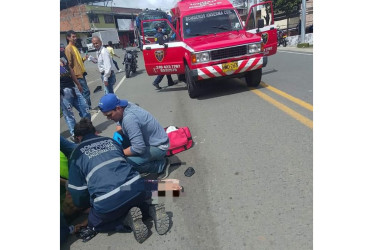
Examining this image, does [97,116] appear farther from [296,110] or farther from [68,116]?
[296,110]

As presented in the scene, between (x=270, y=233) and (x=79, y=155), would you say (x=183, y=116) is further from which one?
(x=270, y=233)

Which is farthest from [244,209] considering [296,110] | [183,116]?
[183,116]

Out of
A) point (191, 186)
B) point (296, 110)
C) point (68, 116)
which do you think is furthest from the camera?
point (68, 116)

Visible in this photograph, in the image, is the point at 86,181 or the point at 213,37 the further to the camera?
the point at 213,37

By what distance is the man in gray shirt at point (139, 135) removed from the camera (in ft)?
10.1

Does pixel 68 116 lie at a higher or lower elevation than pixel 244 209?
higher

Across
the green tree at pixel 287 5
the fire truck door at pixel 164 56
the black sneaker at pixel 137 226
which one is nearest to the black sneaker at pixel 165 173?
the black sneaker at pixel 137 226

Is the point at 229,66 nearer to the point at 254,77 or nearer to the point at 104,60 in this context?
the point at 254,77

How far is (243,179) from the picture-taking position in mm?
2928

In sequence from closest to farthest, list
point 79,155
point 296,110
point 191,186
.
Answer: point 79,155, point 191,186, point 296,110

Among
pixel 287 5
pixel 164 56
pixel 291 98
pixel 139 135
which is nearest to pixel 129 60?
pixel 164 56
